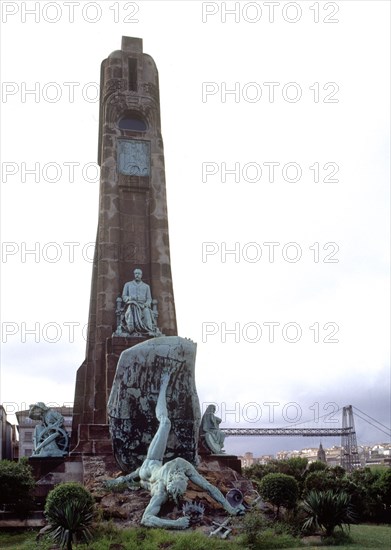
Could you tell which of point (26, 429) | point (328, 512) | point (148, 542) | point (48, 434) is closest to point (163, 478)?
point (148, 542)

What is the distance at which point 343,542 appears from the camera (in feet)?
47.9

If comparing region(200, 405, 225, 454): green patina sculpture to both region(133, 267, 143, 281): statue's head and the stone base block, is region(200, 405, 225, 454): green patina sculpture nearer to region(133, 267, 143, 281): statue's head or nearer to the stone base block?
the stone base block

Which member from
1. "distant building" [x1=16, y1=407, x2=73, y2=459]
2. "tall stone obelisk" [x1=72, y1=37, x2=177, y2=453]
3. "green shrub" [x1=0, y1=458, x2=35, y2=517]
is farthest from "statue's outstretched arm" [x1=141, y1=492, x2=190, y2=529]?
"distant building" [x1=16, y1=407, x2=73, y2=459]

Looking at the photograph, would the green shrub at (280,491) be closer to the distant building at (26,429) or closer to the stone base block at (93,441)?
the stone base block at (93,441)

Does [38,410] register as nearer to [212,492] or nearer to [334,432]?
[212,492]

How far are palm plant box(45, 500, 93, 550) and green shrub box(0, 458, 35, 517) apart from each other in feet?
11.8

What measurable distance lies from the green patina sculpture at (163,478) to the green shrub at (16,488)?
80.1 inches

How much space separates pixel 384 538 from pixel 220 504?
4.12m

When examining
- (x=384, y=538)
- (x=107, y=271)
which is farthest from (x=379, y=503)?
(x=107, y=271)

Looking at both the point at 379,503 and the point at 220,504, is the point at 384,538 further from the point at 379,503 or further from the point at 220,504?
the point at 379,503

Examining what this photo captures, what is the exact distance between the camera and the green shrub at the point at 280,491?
16.1 m

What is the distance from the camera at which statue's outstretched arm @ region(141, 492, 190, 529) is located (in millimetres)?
13977

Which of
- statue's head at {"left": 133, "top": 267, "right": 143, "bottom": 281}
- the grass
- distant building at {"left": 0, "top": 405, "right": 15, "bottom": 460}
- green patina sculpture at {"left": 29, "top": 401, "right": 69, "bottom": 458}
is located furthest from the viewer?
distant building at {"left": 0, "top": 405, "right": 15, "bottom": 460}

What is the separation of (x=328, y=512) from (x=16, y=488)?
7360 mm
